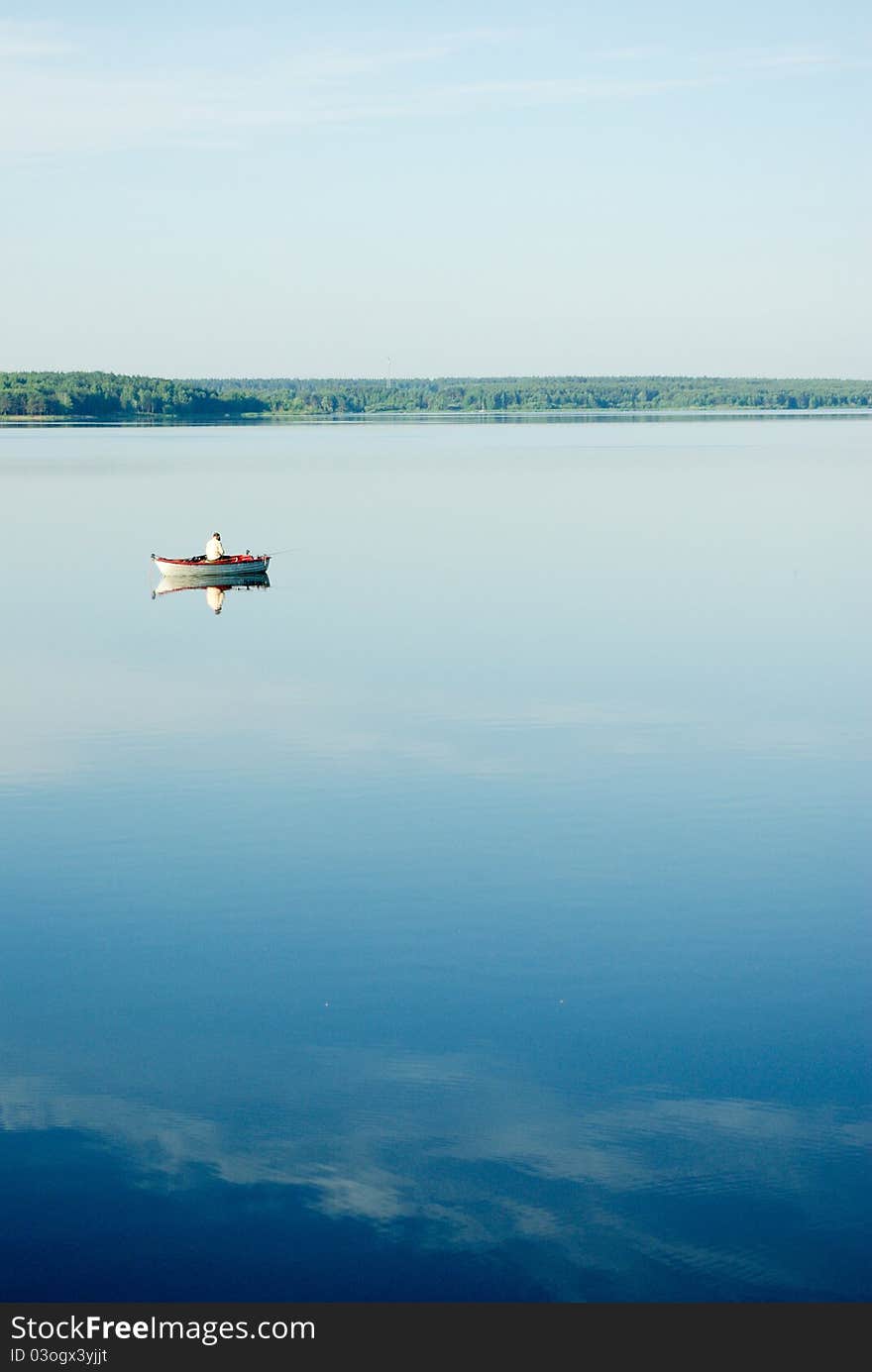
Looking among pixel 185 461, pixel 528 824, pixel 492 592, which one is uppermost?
pixel 185 461

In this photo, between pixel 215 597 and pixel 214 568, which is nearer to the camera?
pixel 215 597

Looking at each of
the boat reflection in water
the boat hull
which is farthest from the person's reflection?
the boat hull

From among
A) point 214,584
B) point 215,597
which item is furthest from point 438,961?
point 214,584

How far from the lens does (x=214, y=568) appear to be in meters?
39.2

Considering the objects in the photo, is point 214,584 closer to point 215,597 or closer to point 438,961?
point 215,597

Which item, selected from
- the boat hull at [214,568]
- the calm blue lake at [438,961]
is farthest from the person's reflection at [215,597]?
the calm blue lake at [438,961]

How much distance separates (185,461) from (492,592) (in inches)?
2575

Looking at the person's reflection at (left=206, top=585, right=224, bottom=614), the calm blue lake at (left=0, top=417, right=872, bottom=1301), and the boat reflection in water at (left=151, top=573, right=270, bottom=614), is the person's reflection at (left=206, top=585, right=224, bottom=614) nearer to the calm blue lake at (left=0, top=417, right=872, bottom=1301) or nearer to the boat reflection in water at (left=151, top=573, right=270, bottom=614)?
the boat reflection in water at (left=151, top=573, right=270, bottom=614)

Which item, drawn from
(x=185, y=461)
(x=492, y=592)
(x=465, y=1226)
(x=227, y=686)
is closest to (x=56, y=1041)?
(x=465, y=1226)

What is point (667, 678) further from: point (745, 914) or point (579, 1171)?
point (579, 1171)

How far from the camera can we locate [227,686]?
25031mm

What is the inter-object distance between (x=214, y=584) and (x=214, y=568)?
73cm

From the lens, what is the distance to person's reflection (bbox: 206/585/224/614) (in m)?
36.8

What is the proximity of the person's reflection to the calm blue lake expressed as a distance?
18.3ft
